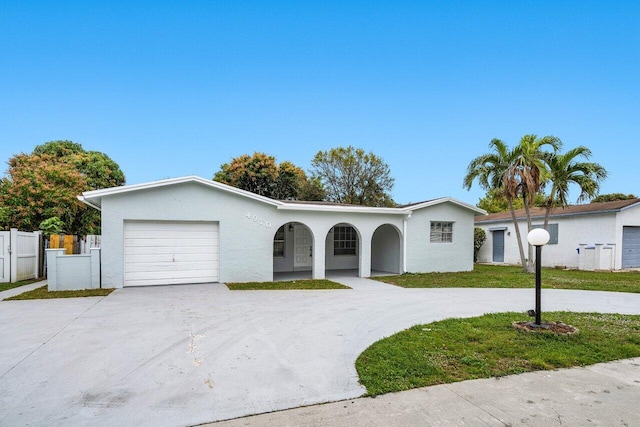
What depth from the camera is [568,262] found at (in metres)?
18.3

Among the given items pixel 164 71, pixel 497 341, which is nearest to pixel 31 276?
pixel 164 71

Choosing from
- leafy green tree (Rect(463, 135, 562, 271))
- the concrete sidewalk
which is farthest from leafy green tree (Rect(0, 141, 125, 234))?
leafy green tree (Rect(463, 135, 562, 271))

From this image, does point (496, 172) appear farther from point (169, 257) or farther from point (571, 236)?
point (169, 257)

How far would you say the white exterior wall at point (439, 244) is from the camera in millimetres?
14586

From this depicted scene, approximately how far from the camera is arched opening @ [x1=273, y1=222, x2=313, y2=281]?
15117 mm

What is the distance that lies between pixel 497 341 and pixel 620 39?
47.4 feet

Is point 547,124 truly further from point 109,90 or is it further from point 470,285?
point 109,90

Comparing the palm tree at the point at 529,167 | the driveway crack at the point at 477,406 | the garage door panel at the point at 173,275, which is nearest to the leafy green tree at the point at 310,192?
the palm tree at the point at 529,167

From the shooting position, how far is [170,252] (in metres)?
10.9

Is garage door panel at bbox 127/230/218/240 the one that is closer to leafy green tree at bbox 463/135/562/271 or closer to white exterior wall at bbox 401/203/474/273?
white exterior wall at bbox 401/203/474/273

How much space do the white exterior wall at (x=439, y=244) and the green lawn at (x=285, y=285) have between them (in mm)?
4555

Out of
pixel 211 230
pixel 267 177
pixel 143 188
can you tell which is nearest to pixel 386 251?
pixel 211 230

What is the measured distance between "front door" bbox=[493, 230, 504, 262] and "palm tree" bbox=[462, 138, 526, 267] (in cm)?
641

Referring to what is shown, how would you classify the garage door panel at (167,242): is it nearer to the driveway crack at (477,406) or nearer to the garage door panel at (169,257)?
the garage door panel at (169,257)
